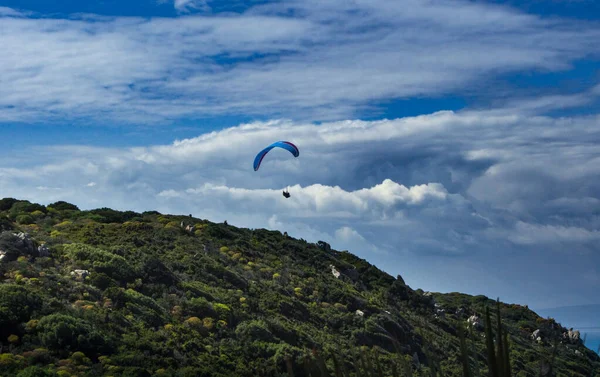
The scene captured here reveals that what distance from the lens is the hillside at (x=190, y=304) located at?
3375 centimetres

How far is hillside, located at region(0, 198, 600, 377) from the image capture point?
1329 inches

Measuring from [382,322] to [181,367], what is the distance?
78.6 ft

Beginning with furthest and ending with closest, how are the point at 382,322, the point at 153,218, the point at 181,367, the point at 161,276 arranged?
the point at 153,218, the point at 382,322, the point at 161,276, the point at 181,367

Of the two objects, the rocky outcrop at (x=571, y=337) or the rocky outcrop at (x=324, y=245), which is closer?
the rocky outcrop at (x=324, y=245)

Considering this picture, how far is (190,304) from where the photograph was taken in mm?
45094

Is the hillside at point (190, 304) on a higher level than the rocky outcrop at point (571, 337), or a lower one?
lower

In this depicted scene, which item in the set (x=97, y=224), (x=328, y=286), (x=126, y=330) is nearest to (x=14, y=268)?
(x=126, y=330)

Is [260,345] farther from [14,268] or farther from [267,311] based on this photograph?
[14,268]

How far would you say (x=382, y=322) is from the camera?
55688mm

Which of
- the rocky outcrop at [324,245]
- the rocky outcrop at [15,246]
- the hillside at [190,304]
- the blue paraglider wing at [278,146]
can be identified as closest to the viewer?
the hillside at [190,304]

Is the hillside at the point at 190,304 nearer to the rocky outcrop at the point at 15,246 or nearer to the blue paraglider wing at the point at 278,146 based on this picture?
the rocky outcrop at the point at 15,246

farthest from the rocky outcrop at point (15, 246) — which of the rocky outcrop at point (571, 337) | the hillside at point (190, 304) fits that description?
the rocky outcrop at point (571, 337)

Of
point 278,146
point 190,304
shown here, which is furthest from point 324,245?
point 190,304

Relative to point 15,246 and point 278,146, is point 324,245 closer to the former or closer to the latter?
point 278,146
